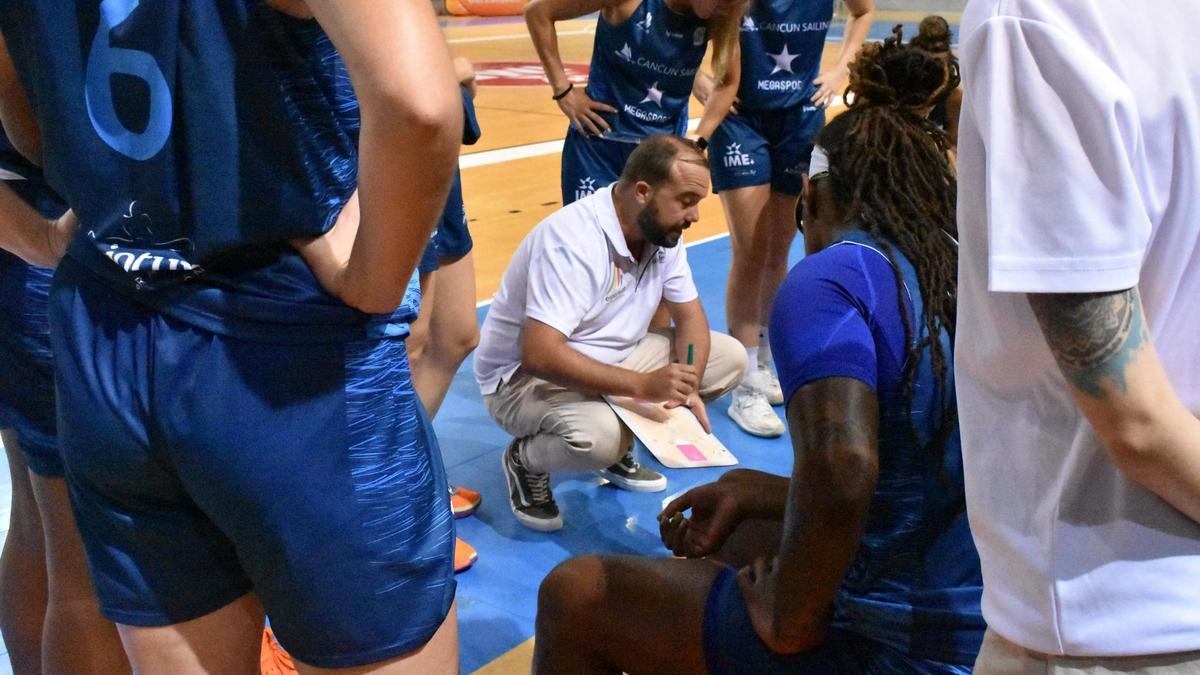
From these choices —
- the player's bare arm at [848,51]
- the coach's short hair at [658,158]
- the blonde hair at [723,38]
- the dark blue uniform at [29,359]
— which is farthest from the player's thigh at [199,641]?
the player's bare arm at [848,51]

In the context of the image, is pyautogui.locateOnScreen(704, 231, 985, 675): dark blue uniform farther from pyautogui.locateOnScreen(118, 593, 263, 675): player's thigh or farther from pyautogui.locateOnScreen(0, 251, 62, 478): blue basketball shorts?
pyautogui.locateOnScreen(0, 251, 62, 478): blue basketball shorts

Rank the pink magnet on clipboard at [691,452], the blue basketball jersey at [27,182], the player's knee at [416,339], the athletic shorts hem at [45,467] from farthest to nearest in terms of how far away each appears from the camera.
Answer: the pink magnet on clipboard at [691,452] → the player's knee at [416,339] → the athletic shorts hem at [45,467] → the blue basketball jersey at [27,182]

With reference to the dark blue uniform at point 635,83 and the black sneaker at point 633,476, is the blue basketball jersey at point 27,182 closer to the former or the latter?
the black sneaker at point 633,476

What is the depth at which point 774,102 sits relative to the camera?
397cm

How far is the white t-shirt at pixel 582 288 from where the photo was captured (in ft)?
10.1

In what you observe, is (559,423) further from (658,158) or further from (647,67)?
(647,67)

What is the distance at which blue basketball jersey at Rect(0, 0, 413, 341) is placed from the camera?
3.38 ft

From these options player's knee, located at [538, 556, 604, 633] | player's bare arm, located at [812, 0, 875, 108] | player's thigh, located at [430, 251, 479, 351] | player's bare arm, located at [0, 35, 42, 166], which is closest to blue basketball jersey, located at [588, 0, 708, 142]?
player's bare arm, located at [812, 0, 875, 108]

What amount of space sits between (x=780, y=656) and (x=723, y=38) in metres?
2.66

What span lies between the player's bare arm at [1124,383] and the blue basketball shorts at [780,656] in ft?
2.28

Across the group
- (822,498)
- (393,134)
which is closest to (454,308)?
(822,498)

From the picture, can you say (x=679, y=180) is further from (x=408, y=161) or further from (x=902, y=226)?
(x=408, y=161)

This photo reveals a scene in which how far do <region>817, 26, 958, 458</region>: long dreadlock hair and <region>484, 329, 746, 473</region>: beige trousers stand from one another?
58.0 inches

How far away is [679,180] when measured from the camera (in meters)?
3.14
